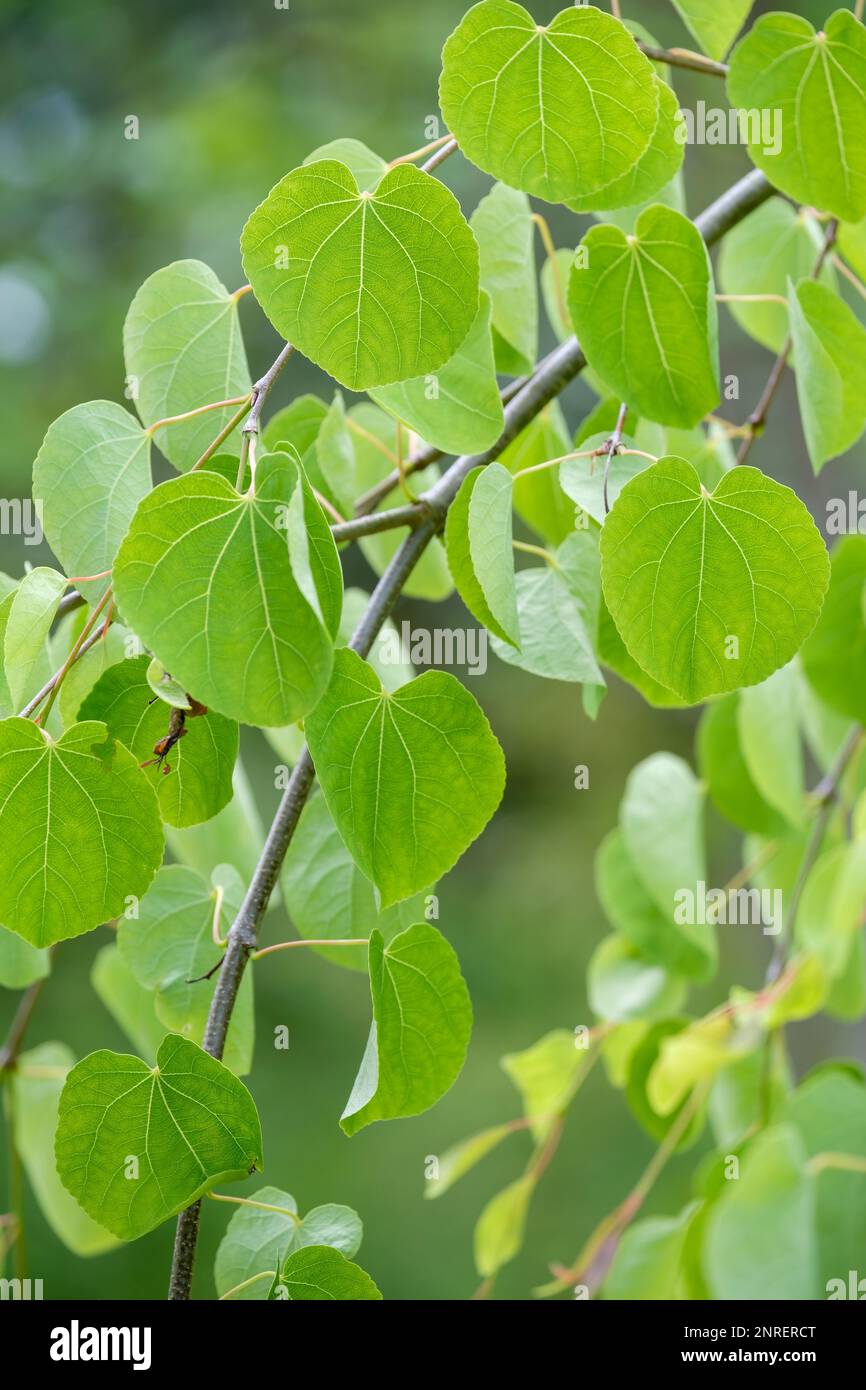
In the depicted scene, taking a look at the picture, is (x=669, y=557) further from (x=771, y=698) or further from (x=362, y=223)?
(x=771, y=698)

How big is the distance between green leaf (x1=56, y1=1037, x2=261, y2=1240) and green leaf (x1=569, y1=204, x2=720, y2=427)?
0.80 feet

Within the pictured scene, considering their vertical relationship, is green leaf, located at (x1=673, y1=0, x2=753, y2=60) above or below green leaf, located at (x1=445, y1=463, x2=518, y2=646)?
above

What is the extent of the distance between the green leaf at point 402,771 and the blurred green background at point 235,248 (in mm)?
1890

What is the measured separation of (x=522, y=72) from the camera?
13.4 inches

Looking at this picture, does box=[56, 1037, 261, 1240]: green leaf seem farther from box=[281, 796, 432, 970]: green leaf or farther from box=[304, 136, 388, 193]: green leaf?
box=[304, 136, 388, 193]: green leaf

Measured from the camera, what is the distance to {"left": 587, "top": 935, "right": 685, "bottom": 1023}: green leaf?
2.33 feet

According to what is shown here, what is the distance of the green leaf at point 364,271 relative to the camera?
1.05 ft

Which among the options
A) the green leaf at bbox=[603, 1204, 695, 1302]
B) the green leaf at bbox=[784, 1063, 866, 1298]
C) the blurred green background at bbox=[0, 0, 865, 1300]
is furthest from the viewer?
the blurred green background at bbox=[0, 0, 865, 1300]

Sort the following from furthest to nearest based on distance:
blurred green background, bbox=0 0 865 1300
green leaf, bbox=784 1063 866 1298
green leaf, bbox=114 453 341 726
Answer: blurred green background, bbox=0 0 865 1300 < green leaf, bbox=784 1063 866 1298 < green leaf, bbox=114 453 341 726

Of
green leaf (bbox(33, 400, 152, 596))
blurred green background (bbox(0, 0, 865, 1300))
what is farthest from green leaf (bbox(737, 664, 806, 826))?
blurred green background (bbox(0, 0, 865, 1300))

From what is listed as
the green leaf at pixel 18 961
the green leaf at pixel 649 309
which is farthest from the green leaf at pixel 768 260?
the green leaf at pixel 18 961

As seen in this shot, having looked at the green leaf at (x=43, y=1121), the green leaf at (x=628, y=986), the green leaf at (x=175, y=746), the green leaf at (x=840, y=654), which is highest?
the green leaf at (x=840, y=654)

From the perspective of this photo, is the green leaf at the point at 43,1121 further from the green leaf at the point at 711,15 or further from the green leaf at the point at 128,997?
the green leaf at the point at 711,15
